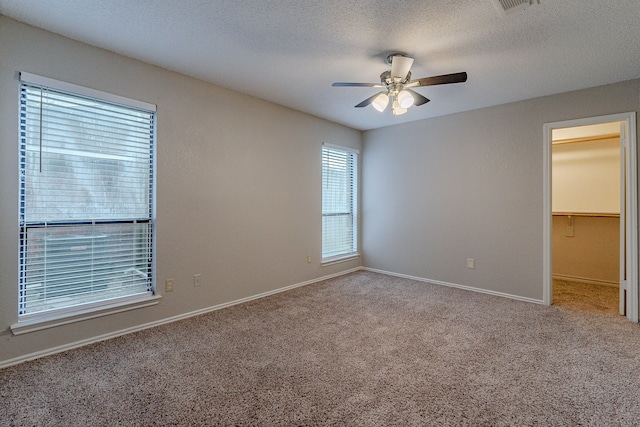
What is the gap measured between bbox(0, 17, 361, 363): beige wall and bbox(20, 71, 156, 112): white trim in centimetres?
5

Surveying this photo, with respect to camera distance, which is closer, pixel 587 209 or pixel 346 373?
pixel 346 373

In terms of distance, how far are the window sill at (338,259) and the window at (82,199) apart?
247 centimetres

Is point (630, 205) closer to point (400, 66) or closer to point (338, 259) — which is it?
point (400, 66)

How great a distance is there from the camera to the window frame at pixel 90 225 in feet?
7.24

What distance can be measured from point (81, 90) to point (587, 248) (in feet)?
21.4

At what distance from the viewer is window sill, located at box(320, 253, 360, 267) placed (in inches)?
184

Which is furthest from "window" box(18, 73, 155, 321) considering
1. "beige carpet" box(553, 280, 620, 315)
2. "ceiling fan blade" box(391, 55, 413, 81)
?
"beige carpet" box(553, 280, 620, 315)

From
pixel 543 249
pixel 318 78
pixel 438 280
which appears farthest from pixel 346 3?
pixel 438 280

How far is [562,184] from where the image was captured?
4.85 meters

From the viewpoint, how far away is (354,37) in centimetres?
233

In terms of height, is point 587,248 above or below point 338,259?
above

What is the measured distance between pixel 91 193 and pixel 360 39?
2551 mm

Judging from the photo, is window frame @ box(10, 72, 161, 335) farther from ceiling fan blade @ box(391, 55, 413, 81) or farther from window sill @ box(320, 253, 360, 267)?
window sill @ box(320, 253, 360, 267)

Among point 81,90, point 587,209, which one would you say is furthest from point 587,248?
point 81,90
